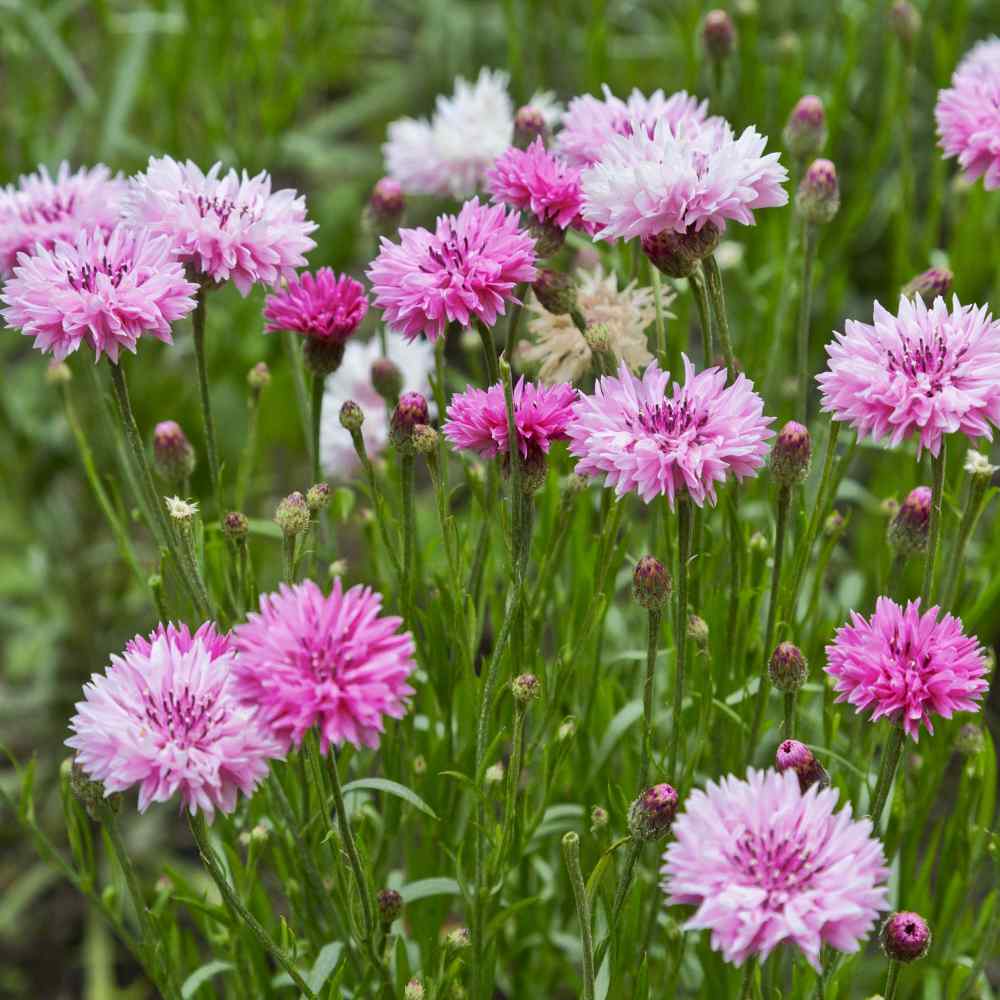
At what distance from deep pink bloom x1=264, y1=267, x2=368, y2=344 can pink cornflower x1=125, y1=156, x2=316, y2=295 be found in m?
0.02

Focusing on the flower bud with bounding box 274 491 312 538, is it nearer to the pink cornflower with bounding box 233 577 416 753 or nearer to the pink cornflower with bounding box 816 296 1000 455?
the pink cornflower with bounding box 233 577 416 753

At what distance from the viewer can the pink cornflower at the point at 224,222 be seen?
3.54 ft

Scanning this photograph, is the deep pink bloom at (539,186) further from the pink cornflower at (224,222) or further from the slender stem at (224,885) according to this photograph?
the slender stem at (224,885)

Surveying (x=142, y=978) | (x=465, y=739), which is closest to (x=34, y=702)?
(x=142, y=978)

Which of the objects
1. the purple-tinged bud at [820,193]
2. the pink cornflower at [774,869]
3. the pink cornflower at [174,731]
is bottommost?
the pink cornflower at [774,869]

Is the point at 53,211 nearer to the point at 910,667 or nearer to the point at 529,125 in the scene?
the point at 529,125

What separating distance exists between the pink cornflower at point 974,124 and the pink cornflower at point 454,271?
456 millimetres

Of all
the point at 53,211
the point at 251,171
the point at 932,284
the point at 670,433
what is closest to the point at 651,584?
the point at 670,433

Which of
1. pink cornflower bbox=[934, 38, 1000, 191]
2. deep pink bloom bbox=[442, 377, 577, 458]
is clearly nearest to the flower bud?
deep pink bloom bbox=[442, 377, 577, 458]

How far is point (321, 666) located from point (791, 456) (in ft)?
1.39

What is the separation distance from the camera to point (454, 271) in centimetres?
102

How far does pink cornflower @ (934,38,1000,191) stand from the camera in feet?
4.06

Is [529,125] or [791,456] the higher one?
[529,125]

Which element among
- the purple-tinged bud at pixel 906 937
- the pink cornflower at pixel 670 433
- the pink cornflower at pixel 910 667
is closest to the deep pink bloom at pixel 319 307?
the pink cornflower at pixel 670 433
